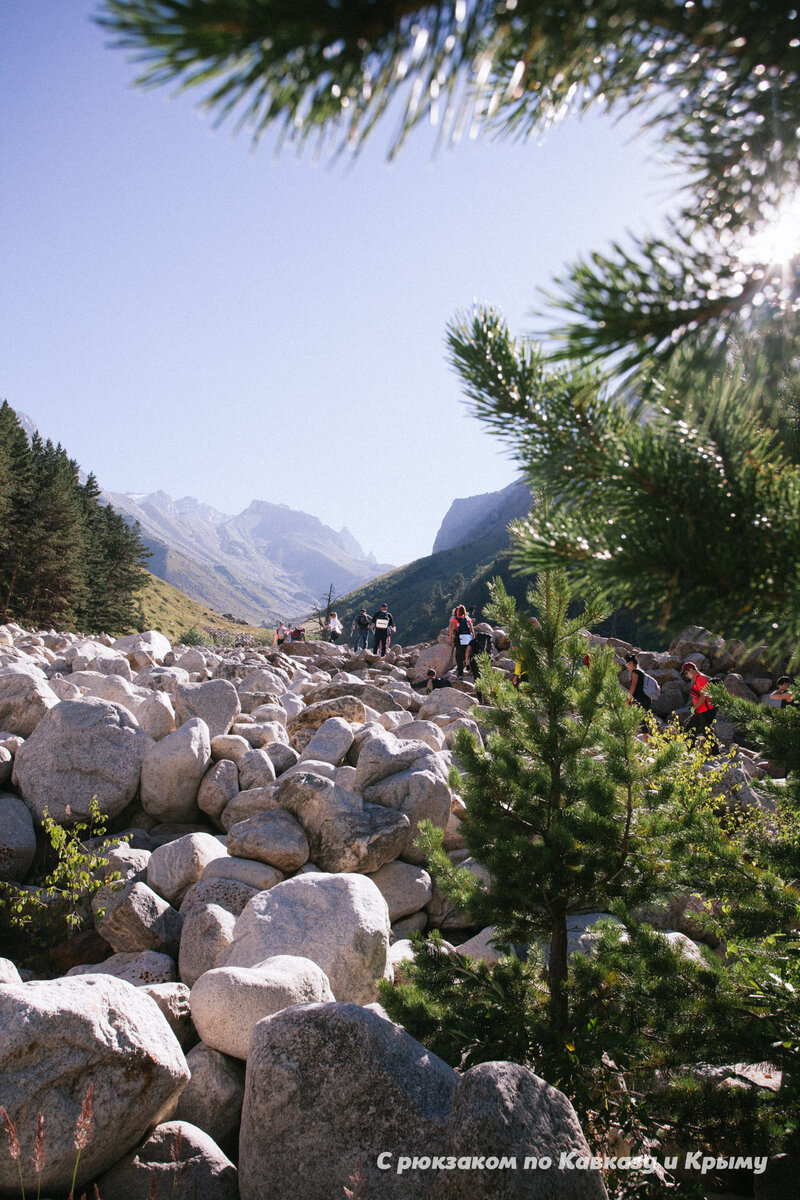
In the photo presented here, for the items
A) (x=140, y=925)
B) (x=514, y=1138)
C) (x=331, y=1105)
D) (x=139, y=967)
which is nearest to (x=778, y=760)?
(x=514, y=1138)

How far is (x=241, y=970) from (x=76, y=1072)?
44.3 inches

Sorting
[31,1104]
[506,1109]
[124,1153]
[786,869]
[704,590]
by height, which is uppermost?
[704,590]

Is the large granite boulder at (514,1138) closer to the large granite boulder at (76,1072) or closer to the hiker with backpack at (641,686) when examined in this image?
the large granite boulder at (76,1072)

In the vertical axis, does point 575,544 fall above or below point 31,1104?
above

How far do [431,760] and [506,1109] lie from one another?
5655 millimetres

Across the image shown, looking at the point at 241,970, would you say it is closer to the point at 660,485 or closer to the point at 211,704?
the point at 660,485

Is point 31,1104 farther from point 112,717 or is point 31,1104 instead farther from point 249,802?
point 112,717

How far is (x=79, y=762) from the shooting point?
24.1ft

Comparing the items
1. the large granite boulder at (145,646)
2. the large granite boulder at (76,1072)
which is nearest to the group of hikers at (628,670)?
the large granite boulder at (76,1072)

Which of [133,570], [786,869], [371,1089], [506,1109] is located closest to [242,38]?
[506,1109]

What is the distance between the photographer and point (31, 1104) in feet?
9.36

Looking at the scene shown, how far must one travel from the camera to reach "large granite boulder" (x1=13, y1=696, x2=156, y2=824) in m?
7.14

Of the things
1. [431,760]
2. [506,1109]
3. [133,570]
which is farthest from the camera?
[133,570]

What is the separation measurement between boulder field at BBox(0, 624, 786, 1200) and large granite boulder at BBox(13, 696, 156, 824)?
0.03m
